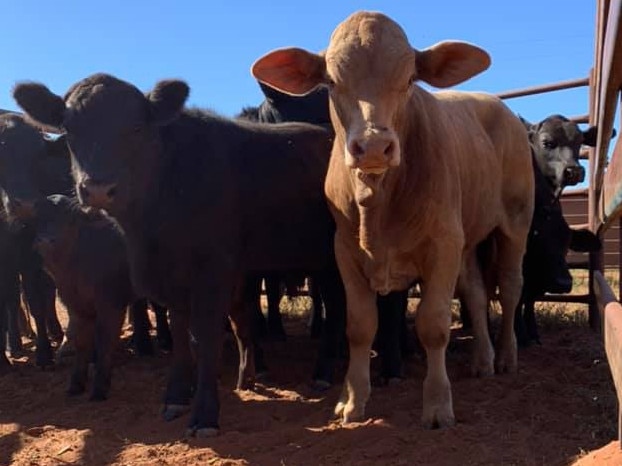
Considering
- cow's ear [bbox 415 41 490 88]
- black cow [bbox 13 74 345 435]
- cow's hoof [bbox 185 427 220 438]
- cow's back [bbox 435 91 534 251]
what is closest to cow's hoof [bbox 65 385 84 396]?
black cow [bbox 13 74 345 435]

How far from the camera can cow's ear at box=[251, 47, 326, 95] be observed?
4.61 meters

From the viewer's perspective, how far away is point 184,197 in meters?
5.02

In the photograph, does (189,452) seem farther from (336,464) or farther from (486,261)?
(486,261)

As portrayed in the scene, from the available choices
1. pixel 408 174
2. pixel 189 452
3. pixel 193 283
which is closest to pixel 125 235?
pixel 193 283

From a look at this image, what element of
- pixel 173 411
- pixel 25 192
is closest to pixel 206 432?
pixel 173 411

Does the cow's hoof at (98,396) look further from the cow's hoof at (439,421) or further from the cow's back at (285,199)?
the cow's hoof at (439,421)

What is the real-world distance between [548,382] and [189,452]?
8.24 ft

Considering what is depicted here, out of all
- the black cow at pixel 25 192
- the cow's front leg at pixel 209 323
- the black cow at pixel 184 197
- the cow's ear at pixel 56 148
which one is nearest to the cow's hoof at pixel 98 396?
the black cow at pixel 184 197

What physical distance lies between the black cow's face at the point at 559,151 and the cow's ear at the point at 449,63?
3916 millimetres

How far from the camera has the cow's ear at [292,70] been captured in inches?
181

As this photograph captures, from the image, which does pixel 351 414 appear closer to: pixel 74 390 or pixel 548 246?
pixel 74 390

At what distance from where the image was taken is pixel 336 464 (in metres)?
3.98

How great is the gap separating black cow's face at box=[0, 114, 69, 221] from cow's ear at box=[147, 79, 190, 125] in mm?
1886

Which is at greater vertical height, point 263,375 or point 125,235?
point 125,235
